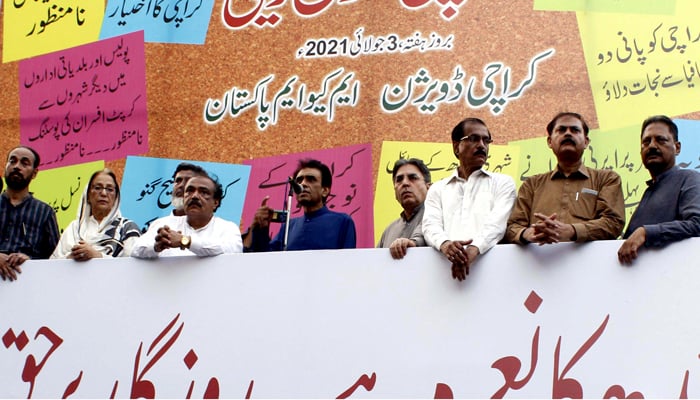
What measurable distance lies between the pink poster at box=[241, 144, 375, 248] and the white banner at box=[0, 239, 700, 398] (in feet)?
6.59

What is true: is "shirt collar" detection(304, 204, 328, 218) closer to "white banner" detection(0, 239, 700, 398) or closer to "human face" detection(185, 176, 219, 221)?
"human face" detection(185, 176, 219, 221)

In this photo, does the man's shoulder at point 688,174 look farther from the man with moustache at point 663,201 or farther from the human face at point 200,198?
the human face at point 200,198

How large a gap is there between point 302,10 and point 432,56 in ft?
3.44

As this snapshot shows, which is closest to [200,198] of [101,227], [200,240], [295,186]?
[200,240]

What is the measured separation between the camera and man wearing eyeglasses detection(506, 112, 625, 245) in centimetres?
347

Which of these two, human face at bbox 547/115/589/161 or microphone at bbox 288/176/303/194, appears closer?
human face at bbox 547/115/589/161

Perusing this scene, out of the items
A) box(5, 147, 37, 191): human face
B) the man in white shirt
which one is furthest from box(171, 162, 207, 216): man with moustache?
box(5, 147, 37, 191): human face

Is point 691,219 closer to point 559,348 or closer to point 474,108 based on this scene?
point 559,348

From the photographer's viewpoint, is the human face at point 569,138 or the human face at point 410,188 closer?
the human face at point 569,138

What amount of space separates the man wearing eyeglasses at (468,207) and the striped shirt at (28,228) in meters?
2.01

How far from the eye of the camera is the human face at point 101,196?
4750 mm

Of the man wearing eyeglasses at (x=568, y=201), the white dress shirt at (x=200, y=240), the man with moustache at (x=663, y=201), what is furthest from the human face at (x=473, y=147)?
the white dress shirt at (x=200, y=240)

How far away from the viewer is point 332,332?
3.73 metres

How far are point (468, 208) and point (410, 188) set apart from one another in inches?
23.6
